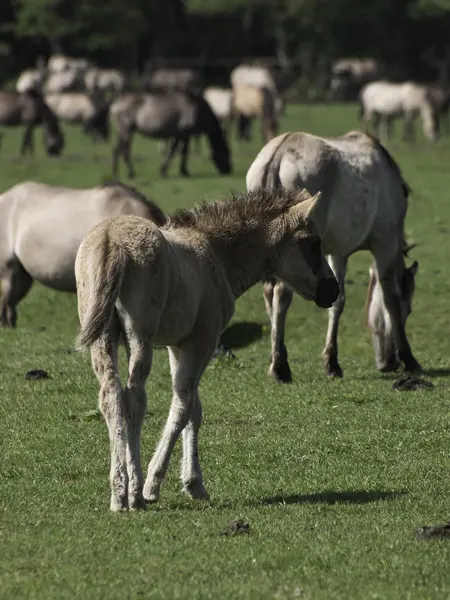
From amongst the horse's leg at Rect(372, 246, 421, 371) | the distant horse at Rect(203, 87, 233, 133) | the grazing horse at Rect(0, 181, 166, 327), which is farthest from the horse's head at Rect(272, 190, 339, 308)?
the distant horse at Rect(203, 87, 233, 133)

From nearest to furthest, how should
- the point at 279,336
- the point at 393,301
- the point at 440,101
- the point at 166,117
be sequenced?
the point at 279,336 < the point at 393,301 < the point at 166,117 < the point at 440,101

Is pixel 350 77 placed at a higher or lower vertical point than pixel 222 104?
lower

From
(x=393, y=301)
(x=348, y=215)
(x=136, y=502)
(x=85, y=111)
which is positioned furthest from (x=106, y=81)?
(x=136, y=502)

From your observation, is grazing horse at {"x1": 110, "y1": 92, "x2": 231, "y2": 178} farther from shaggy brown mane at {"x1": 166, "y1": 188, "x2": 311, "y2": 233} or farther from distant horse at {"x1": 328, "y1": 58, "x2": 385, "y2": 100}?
distant horse at {"x1": 328, "y1": 58, "x2": 385, "y2": 100}

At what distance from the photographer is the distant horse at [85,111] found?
49.9 m

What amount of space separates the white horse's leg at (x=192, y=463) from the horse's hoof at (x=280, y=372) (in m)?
4.17

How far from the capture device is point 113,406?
793 centimetres

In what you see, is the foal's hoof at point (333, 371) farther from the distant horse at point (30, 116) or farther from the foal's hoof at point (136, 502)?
the distant horse at point (30, 116)

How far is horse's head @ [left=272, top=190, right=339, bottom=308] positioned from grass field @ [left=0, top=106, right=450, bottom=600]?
1.11m

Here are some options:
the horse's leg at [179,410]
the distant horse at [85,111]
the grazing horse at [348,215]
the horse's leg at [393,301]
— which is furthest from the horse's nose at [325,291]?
the distant horse at [85,111]

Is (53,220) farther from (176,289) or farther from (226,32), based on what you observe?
(226,32)

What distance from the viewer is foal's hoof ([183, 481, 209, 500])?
857cm

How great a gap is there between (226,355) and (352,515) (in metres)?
5.91

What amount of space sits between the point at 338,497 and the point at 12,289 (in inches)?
298
